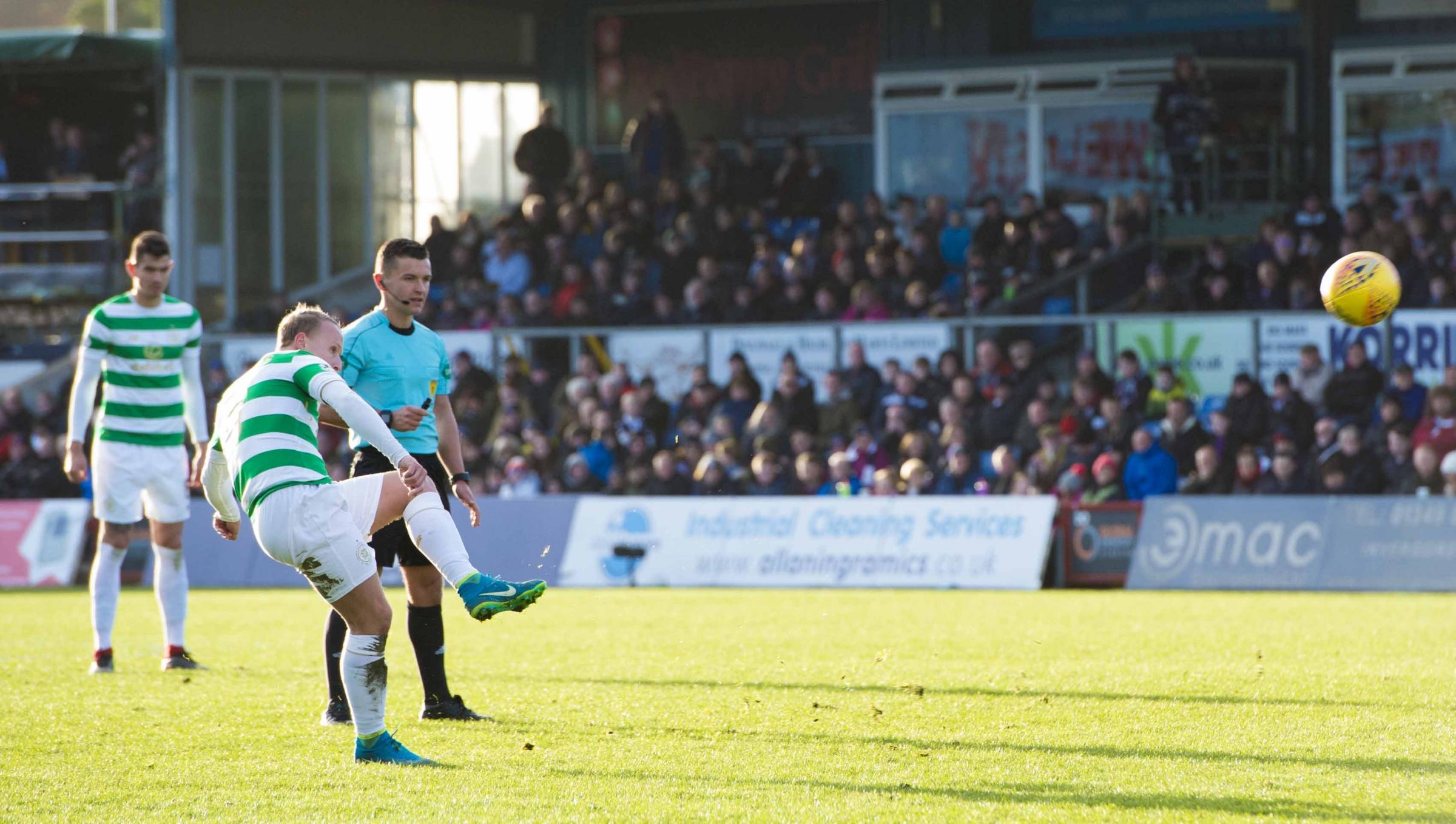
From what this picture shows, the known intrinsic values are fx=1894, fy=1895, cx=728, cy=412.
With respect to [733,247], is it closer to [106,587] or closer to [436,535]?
→ [106,587]

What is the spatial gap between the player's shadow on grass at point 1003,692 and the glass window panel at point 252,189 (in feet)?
66.0

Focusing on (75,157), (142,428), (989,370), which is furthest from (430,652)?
(75,157)

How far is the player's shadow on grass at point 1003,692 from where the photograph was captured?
8.57 metres

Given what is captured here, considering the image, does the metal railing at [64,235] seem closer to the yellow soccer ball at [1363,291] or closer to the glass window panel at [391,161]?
the glass window panel at [391,161]

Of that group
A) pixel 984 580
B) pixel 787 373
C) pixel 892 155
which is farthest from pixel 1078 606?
pixel 892 155

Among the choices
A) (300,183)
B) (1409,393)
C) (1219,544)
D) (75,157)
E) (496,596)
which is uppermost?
(75,157)

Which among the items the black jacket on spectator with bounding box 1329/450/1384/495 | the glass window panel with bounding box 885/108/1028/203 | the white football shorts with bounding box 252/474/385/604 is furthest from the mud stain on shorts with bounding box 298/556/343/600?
the glass window panel with bounding box 885/108/1028/203

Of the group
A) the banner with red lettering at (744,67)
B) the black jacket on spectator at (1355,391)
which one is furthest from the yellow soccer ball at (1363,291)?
the banner with red lettering at (744,67)

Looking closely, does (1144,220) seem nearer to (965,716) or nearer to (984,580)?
(984,580)

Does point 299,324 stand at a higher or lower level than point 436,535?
higher

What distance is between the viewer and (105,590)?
36.4 feet

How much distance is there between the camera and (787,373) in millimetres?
21297

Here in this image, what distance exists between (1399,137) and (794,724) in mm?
19629

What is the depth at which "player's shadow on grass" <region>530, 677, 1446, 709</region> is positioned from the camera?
8.57 metres
